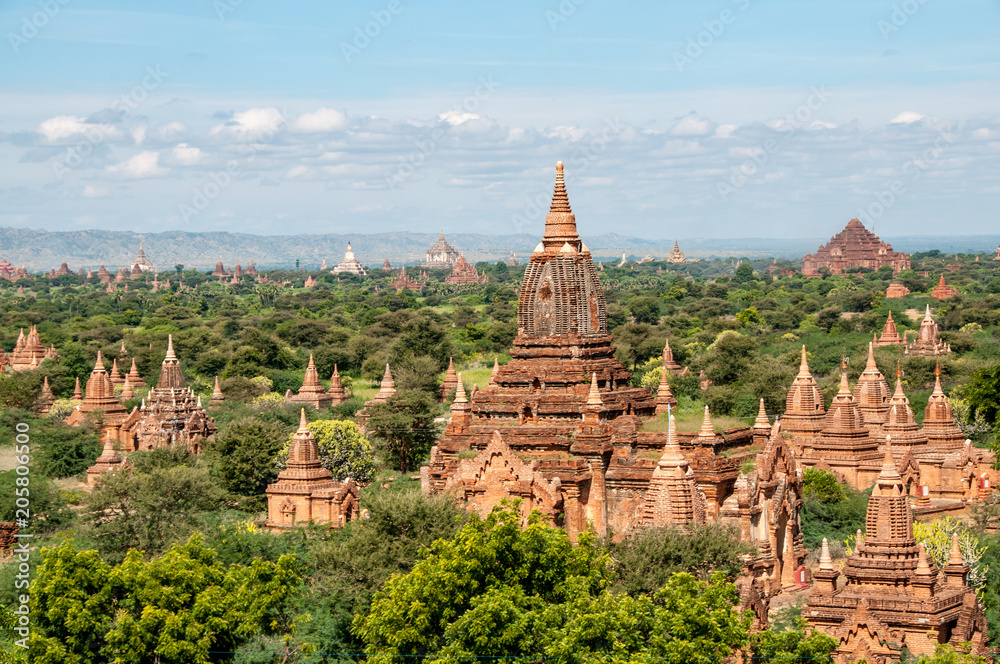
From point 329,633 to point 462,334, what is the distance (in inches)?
3989

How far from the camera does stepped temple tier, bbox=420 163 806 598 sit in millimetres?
40781

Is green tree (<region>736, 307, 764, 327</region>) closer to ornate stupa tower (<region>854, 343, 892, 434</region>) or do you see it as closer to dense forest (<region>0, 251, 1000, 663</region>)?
dense forest (<region>0, 251, 1000, 663</region>)

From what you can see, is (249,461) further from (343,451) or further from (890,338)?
(890,338)

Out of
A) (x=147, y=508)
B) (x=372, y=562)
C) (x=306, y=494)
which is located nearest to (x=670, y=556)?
(x=372, y=562)

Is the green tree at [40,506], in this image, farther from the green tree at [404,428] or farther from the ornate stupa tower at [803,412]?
the ornate stupa tower at [803,412]

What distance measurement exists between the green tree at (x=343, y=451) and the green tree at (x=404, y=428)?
378 cm

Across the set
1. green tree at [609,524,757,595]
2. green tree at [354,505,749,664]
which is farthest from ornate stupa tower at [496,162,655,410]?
green tree at [354,505,749,664]

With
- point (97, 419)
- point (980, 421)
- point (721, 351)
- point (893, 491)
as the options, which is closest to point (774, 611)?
point (893, 491)

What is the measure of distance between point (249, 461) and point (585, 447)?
1874 centimetres

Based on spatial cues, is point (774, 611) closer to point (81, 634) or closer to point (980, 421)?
point (81, 634)

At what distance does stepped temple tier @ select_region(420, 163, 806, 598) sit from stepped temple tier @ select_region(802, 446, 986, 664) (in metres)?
3.72

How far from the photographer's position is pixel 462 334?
439 ft

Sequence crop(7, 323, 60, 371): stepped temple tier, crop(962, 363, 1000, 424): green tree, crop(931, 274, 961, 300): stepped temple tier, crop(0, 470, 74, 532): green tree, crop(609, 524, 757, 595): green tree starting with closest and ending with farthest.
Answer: crop(609, 524, 757, 595): green tree → crop(0, 470, 74, 532): green tree → crop(962, 363, 1000, 424): green tree → crop(7, 323, 60, 371): stepped temple tier → crop(931, 274, 961, 300): stepped temple tier

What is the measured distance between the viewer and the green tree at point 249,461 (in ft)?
187
